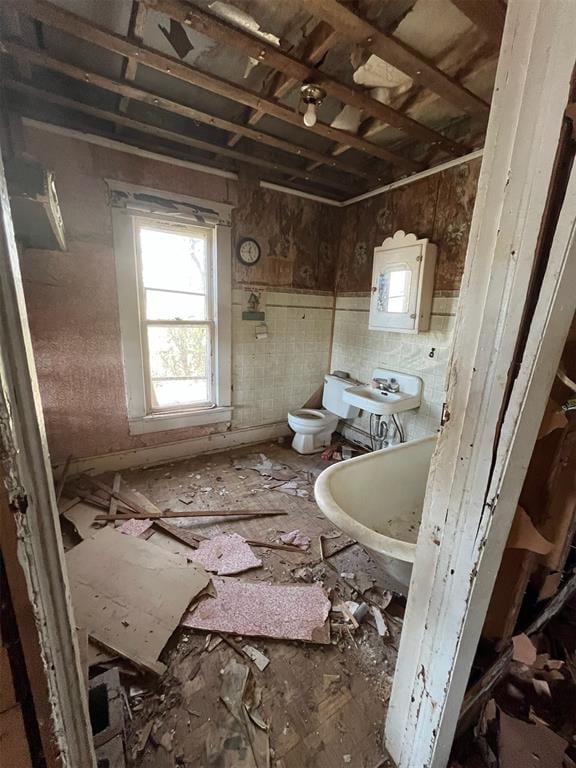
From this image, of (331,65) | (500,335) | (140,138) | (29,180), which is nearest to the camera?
(500,335)

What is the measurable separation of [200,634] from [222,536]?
596mm

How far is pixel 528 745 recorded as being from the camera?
100cm

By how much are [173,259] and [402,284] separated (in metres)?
1.91

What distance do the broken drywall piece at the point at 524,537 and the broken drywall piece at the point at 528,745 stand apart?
75cm

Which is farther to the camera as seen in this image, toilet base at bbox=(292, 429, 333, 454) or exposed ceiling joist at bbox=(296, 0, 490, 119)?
toilet base at bbox=(292, 429, 333, 454)

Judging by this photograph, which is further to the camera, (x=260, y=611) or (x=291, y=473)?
(x=291, y=473)

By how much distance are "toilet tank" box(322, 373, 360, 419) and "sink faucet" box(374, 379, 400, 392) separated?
11.4 inches

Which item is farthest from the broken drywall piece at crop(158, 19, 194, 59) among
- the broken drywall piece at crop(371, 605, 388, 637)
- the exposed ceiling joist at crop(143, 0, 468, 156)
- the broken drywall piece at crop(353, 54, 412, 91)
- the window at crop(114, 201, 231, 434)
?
the broken drywall piece at crop(371, 605, 388, 637)

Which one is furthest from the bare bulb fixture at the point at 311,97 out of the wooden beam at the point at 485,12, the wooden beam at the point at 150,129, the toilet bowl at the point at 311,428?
the toilet bowl at the point at 311,428

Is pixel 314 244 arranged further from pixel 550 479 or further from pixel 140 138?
pixel 550 479

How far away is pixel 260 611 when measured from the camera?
4.97 feet

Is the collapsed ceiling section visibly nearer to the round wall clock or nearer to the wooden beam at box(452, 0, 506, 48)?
the wooden beam at box(452, 0, 506, 48)

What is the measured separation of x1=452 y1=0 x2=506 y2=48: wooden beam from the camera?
112cm

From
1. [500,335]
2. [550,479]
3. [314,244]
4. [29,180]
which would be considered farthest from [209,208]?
[550,479]
